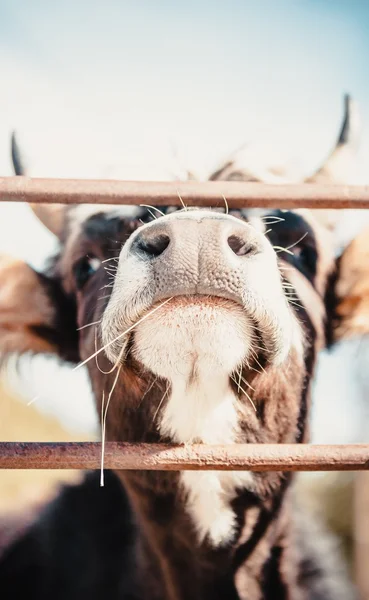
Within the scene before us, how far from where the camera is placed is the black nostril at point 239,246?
190cm

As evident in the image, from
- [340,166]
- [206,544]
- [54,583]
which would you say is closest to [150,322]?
A: [206,544]

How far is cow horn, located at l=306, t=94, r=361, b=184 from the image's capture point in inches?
126

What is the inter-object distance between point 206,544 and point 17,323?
54.5 inches

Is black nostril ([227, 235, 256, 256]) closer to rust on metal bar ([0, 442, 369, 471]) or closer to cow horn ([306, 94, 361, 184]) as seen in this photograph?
rust on metal bar ([0, 442, 369, 471])

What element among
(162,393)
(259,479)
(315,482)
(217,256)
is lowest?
(315,482)

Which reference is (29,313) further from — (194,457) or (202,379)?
(194,457)

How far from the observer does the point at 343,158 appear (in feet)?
10.6

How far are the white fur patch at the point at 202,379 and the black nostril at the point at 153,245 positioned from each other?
0.16 metres

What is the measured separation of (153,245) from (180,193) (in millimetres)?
219

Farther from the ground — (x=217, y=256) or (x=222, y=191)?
(x=222, y=191)

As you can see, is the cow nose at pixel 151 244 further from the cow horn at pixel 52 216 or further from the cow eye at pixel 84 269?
the cow horn at pixel 52 216

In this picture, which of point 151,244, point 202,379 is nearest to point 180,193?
point 151,244

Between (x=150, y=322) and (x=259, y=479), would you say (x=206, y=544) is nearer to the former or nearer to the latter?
(x=259, y=479)

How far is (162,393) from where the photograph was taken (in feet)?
7.56
